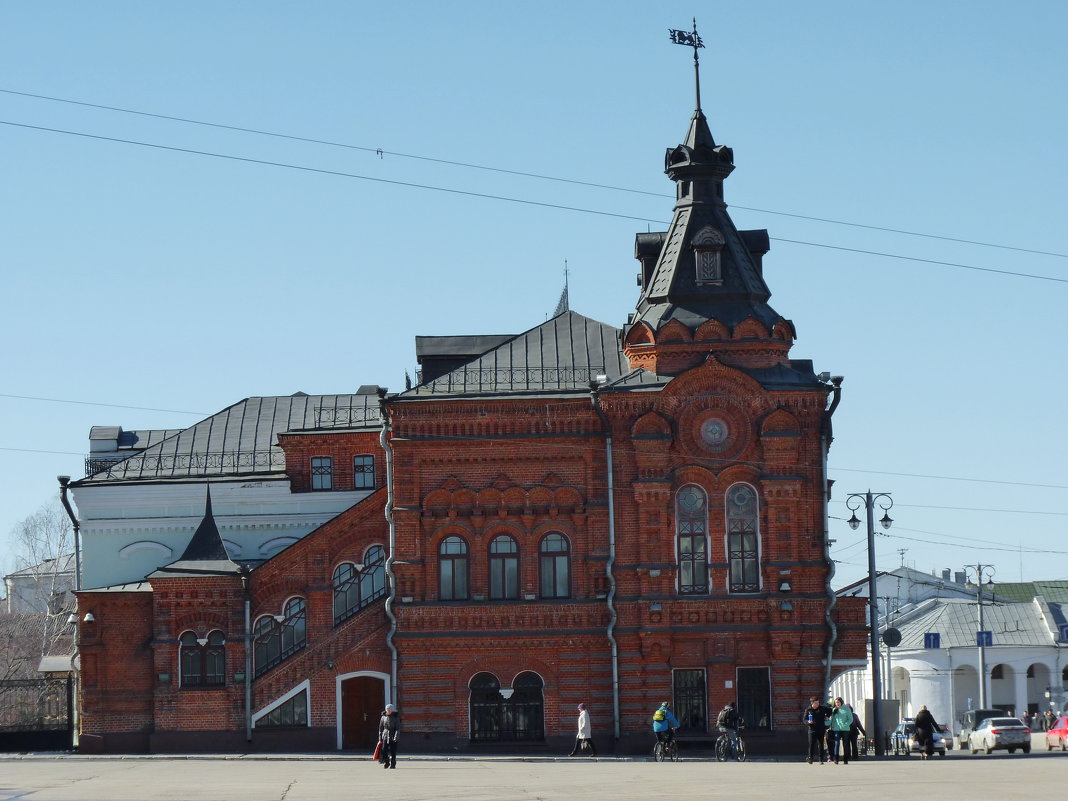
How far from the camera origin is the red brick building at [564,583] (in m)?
46.5

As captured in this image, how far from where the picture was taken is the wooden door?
48.4 metres

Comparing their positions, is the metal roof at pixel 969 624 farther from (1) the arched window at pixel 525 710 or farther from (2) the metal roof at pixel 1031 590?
(1) the arched window at pixel 525 710

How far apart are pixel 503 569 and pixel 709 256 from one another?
1012 centimetres

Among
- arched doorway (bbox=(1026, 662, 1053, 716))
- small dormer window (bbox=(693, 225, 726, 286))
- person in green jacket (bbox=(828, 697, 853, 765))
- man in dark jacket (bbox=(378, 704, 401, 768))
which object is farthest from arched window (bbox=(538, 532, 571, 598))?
arched doorway (bbox=(1026, 662, 1053, 716))

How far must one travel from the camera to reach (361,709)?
160 feet

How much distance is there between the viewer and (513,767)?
3872 cm

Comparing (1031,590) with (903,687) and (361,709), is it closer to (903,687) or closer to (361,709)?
(903,687)

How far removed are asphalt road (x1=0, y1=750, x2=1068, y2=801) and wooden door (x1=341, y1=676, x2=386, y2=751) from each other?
518 cm

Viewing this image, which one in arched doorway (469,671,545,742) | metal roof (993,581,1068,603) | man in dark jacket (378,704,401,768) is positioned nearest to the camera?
man in dark jacket (378,704,401,768)

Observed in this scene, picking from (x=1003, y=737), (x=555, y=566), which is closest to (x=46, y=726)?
(x=555, y=566)

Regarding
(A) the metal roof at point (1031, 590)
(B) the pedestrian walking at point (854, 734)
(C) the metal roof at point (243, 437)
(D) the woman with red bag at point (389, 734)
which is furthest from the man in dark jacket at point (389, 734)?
(A) the metal roof at point (1031, 590)

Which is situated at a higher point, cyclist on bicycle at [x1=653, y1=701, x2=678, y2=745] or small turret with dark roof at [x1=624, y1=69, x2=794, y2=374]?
small turret with dark roof at [x1=624, y1=69, x2=794, y2=374]

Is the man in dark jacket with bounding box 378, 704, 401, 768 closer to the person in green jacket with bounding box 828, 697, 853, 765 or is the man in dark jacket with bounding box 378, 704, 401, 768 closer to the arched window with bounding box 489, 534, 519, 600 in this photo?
the person in green jacket with bounding box 828, 697, 853, 765

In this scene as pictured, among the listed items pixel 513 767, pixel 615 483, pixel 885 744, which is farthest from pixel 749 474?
pixel 513 767
